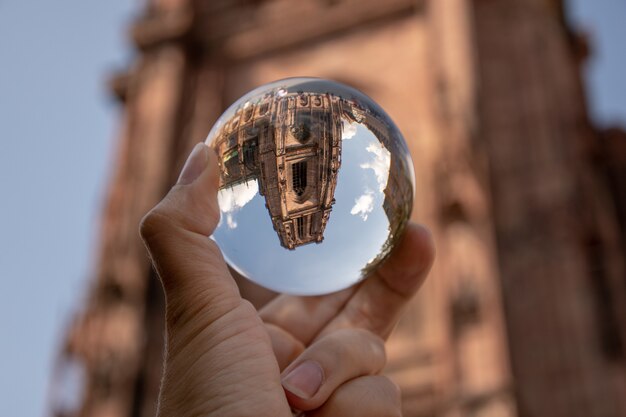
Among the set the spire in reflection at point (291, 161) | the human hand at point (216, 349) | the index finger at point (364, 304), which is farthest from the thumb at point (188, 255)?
the index finger at point (364, 304)

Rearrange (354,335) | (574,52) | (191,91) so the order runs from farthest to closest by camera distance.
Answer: (574,52), (191,91), (354,335)

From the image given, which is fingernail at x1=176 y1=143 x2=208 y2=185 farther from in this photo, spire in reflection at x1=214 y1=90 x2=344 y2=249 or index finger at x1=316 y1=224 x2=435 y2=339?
index finger at x1=316 y1=224 x2=435 y2=339

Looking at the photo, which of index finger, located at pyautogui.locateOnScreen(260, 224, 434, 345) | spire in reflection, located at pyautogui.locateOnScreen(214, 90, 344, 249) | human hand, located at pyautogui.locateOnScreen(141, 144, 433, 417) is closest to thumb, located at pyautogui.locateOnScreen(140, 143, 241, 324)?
human hand, located at pyautogui.locateOnScreen(141, 144, 433, 417)

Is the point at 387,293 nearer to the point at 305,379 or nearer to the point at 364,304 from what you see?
the point at 364,304

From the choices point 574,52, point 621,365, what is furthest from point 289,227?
point 574,52

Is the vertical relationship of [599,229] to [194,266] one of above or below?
below

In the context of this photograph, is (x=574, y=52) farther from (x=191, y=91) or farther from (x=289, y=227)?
(x=289, y=227)
